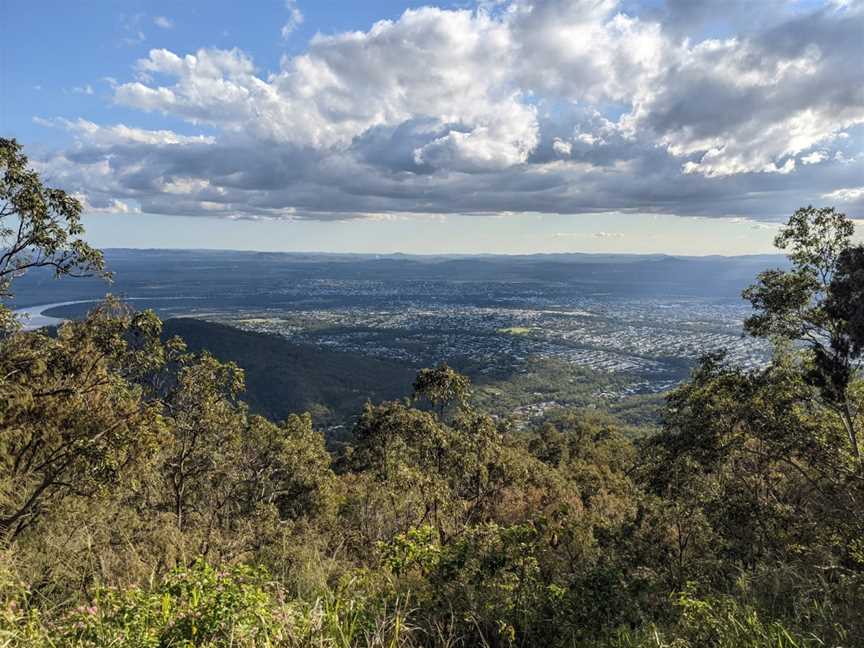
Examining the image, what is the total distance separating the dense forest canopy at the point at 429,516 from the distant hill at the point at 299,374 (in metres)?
106

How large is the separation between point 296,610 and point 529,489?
2192 centimetres

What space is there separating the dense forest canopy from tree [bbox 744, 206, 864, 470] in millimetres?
62

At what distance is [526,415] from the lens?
135250 millimetres

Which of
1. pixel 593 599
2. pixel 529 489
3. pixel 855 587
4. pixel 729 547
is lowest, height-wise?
pixel 529 489

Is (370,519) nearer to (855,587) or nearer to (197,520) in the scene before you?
(197,520)

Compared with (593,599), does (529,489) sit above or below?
below

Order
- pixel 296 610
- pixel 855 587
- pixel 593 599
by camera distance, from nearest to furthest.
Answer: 1. pixel 296 610
2. pixel 855 587
3. pixel 593 599

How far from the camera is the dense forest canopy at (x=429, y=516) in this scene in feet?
17.0

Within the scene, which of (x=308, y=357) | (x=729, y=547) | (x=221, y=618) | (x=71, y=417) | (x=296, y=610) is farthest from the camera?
(x=308, y=357)

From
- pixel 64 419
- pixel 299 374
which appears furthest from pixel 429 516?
pixel 299 374

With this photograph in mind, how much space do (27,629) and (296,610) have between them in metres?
2.29

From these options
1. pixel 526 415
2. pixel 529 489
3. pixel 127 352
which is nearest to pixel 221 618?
pixel 127 352

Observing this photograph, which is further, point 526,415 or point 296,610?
point 526,415

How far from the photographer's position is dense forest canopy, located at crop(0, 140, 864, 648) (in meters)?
5.18
